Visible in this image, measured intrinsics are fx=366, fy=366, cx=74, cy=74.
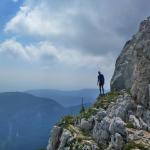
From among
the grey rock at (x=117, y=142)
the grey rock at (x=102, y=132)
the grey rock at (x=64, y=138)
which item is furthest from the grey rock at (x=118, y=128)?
the grey rock at (x=64, y=138)

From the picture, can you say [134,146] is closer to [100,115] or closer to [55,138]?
[100,115]

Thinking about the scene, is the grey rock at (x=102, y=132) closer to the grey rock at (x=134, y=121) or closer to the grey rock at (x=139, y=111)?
the grey rock at (x=134, y=121)

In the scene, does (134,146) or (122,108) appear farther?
(122,108)

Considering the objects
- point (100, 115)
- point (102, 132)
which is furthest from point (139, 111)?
point (102, 132)

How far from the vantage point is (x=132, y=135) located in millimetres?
46344

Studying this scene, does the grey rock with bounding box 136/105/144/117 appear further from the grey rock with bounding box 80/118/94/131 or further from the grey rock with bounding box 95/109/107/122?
the grey rock with bounding box 80/118/94/131

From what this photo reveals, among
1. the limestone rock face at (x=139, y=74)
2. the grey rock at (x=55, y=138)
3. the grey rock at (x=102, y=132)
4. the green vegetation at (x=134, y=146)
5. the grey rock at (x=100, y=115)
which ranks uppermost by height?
the limestone rock face at (x=139, y=74)

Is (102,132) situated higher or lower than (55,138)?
higher

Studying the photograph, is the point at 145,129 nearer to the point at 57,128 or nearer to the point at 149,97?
the point at 149,97

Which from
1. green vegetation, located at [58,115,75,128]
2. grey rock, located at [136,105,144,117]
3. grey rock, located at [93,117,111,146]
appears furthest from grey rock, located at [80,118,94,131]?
grey rock, located at [136,105,144,117]

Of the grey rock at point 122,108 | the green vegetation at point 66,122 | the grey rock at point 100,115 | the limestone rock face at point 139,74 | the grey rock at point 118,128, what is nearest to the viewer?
the grey rock at point 118,128

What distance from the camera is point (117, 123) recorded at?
4525cm

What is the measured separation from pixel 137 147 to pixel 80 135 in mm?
12051

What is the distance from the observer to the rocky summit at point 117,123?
147 feet
